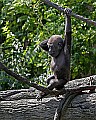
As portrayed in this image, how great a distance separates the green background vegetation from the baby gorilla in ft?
4.93

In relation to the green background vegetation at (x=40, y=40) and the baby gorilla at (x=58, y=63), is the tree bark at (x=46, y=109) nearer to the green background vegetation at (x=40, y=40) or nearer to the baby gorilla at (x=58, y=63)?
the baby gorilla at (x=58, y=63)

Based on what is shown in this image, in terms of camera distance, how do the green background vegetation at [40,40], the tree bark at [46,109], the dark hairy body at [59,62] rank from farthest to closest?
the green background vegetation at [40,40] < the dark hairy body at [59,62] < the tree bark at [46,109]

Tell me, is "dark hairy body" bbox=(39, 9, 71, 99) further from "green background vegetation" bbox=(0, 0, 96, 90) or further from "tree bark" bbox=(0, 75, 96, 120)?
"green background vegetation" bbox=(0, 0, 96, 90)

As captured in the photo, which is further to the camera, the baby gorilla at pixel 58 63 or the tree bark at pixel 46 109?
the baby gorilla at pixel 58 63

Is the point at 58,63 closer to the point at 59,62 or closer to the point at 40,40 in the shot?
the point at 59,62

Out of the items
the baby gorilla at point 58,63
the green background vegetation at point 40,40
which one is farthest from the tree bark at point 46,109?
the green background vegetation at point 40,40

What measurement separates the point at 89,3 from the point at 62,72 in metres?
2.01

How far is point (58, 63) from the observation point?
7.32 ft

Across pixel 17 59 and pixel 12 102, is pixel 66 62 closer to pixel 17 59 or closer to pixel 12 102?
pixel 12 102

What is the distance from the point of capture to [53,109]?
2016 mm

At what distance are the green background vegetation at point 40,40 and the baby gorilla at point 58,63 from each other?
150 centimetres

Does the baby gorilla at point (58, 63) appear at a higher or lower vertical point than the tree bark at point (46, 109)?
higher

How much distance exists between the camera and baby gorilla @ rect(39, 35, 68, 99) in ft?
7.02

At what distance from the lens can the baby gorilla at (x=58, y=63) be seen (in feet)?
7.02
